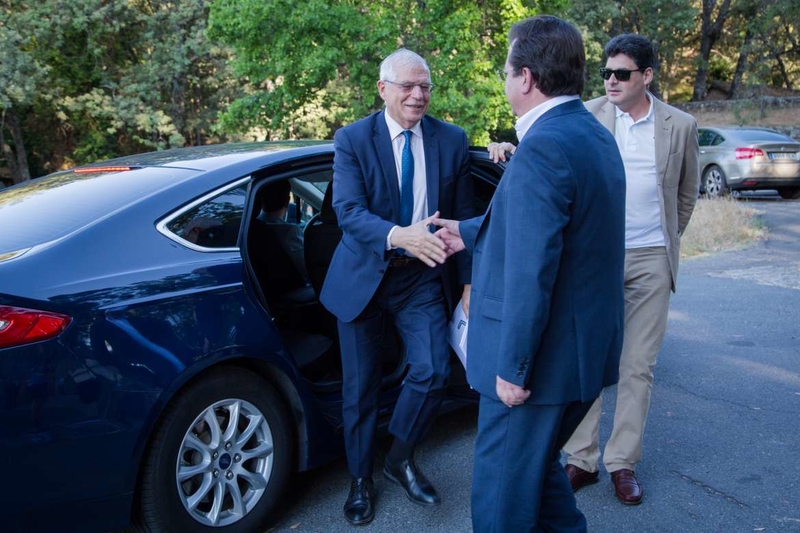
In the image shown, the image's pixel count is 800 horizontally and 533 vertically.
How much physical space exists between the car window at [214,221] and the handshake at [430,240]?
2.37 feet

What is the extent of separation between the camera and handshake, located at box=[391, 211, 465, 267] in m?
3.13

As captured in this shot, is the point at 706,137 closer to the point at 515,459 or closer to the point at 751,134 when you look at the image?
the point at 751,134

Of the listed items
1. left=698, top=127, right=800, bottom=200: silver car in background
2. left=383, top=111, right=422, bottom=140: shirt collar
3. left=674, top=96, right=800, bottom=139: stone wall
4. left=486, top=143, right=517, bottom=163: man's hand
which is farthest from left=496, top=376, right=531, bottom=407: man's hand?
left=674, top=96, right=800, bottom=139: stone wall

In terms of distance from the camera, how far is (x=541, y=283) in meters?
2.20

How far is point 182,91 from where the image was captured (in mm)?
25375

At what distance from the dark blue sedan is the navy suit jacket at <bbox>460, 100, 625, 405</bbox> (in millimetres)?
1136

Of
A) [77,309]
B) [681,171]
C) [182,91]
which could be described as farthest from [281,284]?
[182,91]

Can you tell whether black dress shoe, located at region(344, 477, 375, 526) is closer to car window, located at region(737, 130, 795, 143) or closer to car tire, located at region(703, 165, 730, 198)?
car tire, located at region(703, 165, 730, 198)

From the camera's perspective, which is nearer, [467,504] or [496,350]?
[496,350]

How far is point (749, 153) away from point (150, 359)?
15.9 m

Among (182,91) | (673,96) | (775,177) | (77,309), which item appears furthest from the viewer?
(673,96)

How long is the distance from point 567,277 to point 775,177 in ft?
52.0

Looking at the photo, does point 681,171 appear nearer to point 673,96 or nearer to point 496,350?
point 496,350

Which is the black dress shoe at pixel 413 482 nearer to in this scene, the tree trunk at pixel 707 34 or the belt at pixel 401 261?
the belt at pixel 401 261
